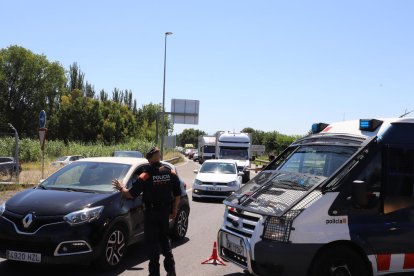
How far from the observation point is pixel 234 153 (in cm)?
2769

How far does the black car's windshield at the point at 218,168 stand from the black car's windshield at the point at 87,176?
9557 millimetres

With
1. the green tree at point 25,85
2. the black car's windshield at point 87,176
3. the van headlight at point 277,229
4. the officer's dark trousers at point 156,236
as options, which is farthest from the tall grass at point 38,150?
the green tree at point 25,85

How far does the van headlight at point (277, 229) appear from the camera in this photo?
512 cm

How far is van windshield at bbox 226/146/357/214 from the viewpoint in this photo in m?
5.43

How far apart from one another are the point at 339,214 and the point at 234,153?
22.4 m

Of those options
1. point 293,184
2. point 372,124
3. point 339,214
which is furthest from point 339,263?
point 372,124

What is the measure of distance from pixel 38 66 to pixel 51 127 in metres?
13.3

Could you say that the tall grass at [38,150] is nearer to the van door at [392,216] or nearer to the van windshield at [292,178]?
the van windshield at [292,178]

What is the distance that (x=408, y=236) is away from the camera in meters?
5.47

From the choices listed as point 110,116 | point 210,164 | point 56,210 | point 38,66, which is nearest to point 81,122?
point 110,116

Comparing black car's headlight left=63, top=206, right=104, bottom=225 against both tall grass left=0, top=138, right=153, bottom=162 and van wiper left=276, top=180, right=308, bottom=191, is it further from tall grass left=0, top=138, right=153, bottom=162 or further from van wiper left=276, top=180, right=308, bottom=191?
tall grass left=0, top=138, right=153, bottom=162

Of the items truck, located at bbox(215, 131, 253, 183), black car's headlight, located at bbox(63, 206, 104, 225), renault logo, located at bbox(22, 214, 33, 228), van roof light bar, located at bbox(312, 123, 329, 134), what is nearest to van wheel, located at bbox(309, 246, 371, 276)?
van roof light bar, located at bbox(312, 123, 329, 134)

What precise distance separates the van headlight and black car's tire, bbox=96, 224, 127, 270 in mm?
2272

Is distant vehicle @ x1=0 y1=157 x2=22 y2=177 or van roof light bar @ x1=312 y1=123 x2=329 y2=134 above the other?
van roof light bar @ x1=312 y1=123 x2=329 y2=134
